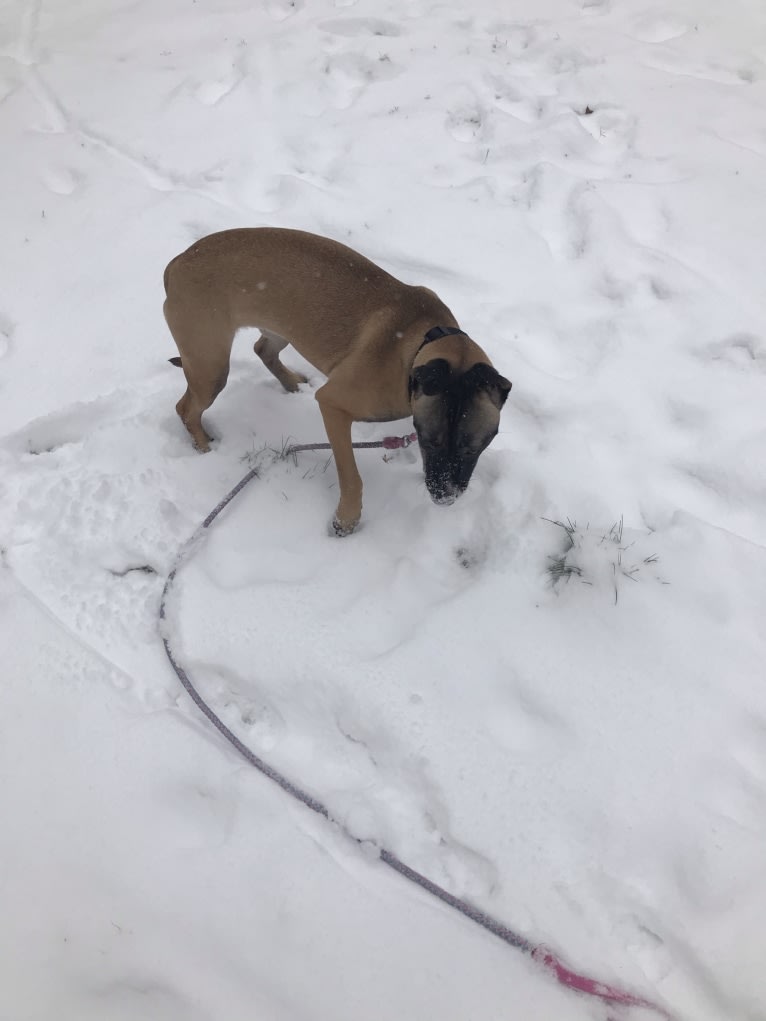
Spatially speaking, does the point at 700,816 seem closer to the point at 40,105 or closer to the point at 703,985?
the point at 703,985

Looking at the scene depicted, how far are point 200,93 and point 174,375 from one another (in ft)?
11.8

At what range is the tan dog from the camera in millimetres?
2826

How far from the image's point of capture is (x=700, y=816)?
2.37 meters

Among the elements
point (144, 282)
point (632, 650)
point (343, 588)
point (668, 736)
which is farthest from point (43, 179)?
point (668, 736)

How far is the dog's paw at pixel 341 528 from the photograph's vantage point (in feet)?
10.3

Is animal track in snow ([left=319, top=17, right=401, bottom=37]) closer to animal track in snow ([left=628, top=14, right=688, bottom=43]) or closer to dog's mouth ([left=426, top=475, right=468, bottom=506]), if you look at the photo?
animal track in snow ([left=628, top=14, right=688, bottom=43])

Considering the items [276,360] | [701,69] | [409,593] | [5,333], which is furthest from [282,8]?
[409,593]

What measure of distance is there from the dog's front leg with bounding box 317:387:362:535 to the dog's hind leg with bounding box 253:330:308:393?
0.87 m

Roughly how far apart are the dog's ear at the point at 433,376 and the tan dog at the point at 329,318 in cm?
20

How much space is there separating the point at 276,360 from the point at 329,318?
0.87 meters

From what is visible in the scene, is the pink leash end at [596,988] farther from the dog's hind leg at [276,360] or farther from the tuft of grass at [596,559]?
the dog's hind leg at [276,360]

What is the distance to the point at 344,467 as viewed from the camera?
2996mm

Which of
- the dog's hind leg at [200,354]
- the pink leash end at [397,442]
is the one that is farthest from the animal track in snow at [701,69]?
the dog's hind leg at [200,354]

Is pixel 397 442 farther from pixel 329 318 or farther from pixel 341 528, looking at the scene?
pixel 329 318
